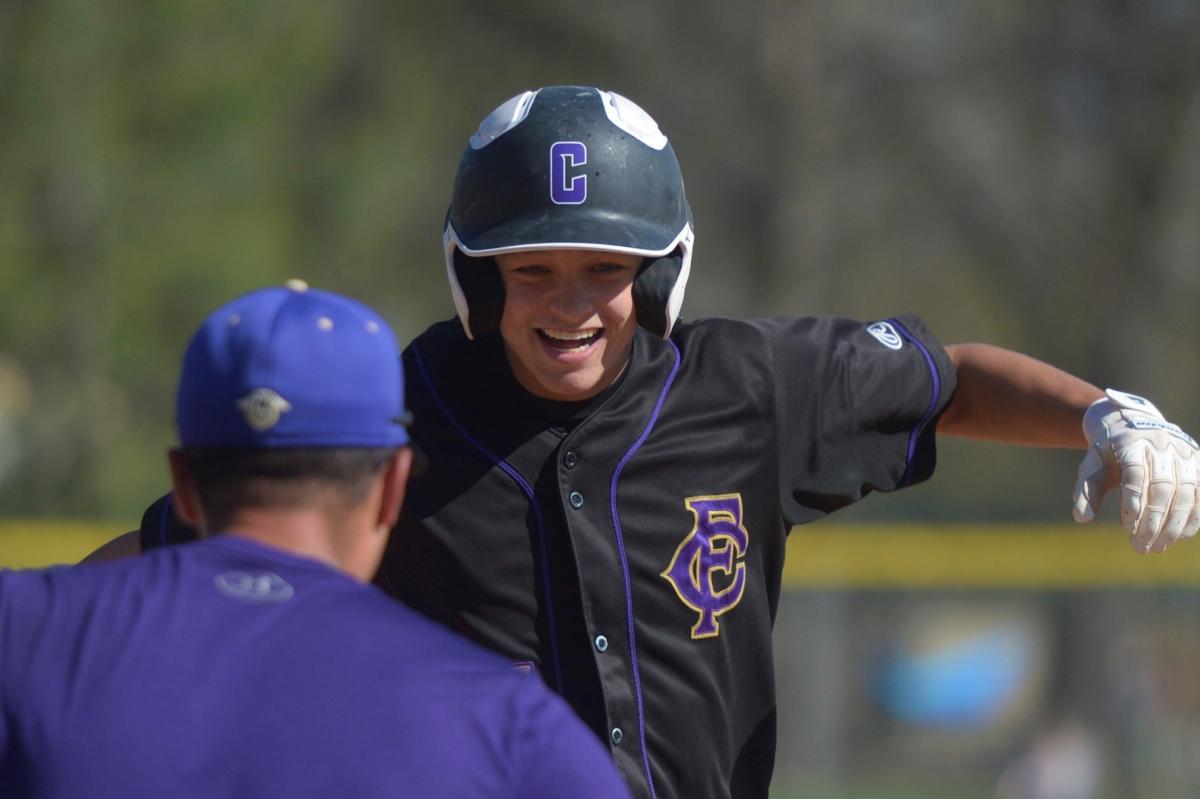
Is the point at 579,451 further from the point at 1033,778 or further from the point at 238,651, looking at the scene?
the point at 1033,778

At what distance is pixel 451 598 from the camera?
3432mm

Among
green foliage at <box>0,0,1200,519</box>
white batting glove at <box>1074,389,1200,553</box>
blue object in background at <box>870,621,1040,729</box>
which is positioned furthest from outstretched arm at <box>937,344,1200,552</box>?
green foliage at <box>0,0,1200,519</box>

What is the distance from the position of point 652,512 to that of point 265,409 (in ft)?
4.53

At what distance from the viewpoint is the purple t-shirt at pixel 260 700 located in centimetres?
208

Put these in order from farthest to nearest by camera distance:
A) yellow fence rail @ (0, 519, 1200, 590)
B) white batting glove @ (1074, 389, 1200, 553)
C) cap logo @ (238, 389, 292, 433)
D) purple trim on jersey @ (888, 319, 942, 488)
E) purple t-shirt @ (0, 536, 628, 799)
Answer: yellow fence rail @ (0, 519, 1200, 590)
purple trim on jersey @ (888, 319, 942, 488)
white batting glove @ (1074, 389, 1200, 553)
cap logo @ (238, 389, 292, 433)
purple t-shirt @ (0, 536, 628, 799)

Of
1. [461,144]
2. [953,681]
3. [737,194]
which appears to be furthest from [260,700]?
[461,144]

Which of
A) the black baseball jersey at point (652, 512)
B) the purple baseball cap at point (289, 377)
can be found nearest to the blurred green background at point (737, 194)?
the black baseball jersey at point (652, 512)

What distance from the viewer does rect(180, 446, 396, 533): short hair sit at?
7.50 feet

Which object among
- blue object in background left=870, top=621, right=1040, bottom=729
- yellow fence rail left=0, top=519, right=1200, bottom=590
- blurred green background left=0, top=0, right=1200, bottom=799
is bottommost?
blue object in background left=870, top=621, right=1040, bottom=729

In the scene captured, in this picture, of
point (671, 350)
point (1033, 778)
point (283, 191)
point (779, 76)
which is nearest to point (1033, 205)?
point (779, 76)

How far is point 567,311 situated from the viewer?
3.44 metres

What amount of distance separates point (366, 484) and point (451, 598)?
→ 113cm

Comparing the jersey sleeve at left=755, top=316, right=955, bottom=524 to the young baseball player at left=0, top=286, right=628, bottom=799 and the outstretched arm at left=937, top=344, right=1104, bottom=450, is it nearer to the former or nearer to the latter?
the outstretched arm at left=937, top=344, right=1104, bottom=450

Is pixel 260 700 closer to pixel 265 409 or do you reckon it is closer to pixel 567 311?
pixel 265 409
